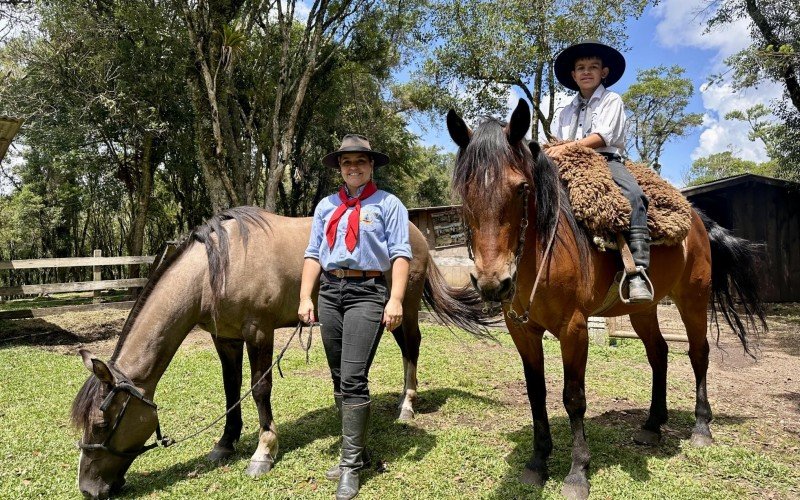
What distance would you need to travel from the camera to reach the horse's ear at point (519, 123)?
2.52 m

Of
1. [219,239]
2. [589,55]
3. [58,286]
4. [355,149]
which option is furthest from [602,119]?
[58,286]

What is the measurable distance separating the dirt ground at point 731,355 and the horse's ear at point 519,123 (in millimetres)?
3126

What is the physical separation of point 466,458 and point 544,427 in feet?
2.22

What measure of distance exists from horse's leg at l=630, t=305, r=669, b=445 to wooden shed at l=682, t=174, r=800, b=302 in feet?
36.7

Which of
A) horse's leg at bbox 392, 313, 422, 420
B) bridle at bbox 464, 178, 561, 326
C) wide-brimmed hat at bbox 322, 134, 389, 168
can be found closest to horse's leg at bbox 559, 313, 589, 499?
bridle at bbox 464, 178, 561, 326

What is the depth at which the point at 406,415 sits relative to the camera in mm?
4480

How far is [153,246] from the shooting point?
1022 inches

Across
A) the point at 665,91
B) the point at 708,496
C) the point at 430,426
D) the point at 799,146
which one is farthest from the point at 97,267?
the point at 665,91

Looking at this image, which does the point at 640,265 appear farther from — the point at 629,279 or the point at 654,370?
the point at 654,370

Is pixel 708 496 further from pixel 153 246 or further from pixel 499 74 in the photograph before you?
pixel 153 246

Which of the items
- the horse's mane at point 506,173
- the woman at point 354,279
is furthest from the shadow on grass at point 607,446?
the horse's mane at point 506,173

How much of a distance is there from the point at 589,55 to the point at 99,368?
414cm

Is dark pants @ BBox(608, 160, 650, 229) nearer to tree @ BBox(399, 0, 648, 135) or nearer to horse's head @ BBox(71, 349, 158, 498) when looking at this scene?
horse's head @ BBox(71, 349, 158, 498)

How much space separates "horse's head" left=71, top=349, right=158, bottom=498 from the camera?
118 inches
